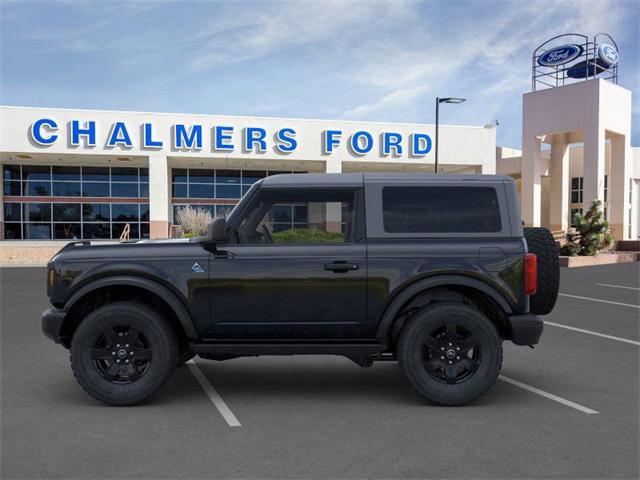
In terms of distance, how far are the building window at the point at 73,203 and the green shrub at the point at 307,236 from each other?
98.5ft

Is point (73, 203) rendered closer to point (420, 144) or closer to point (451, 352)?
point (420, 144)

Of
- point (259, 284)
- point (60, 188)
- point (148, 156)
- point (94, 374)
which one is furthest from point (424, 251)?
point (60, 188)

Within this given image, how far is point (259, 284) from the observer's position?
195 inches

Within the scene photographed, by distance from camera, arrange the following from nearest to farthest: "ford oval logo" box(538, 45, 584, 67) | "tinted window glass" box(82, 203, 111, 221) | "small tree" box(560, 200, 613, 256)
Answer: "small tree" box(560, 200, 613, 256), "ford oval logo" box(538, 45, 584, 67), "tinted window glass" box(82, 203, 111, 221)

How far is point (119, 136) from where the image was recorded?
29422 millimetres

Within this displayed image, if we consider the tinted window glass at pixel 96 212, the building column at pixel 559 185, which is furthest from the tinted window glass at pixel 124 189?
the building column at pixel 559 185

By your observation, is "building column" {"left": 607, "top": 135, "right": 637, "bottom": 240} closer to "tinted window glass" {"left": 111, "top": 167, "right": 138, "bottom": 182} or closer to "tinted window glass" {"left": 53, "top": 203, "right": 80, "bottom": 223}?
"tinted window glass" {"left": 111, "top": 167, "right": 138, "bottom": 182}

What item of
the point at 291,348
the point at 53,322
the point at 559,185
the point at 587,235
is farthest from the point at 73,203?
the point at 291,348

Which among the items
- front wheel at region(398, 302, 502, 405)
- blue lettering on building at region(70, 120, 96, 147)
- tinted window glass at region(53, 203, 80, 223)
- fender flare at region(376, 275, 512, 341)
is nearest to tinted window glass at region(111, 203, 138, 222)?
tinted window glass at region(53, 203, 80, 223)

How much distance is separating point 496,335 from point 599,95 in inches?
Result: 1197

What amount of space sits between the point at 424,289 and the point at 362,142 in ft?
92.4

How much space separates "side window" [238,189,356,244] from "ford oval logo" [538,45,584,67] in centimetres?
3213

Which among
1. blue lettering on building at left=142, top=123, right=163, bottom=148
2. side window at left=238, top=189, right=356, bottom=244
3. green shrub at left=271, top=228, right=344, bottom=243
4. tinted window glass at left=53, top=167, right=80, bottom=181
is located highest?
blue lettering on building at left=142, top=123, right=163, bottom=148

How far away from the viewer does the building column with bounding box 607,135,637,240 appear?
106ft
